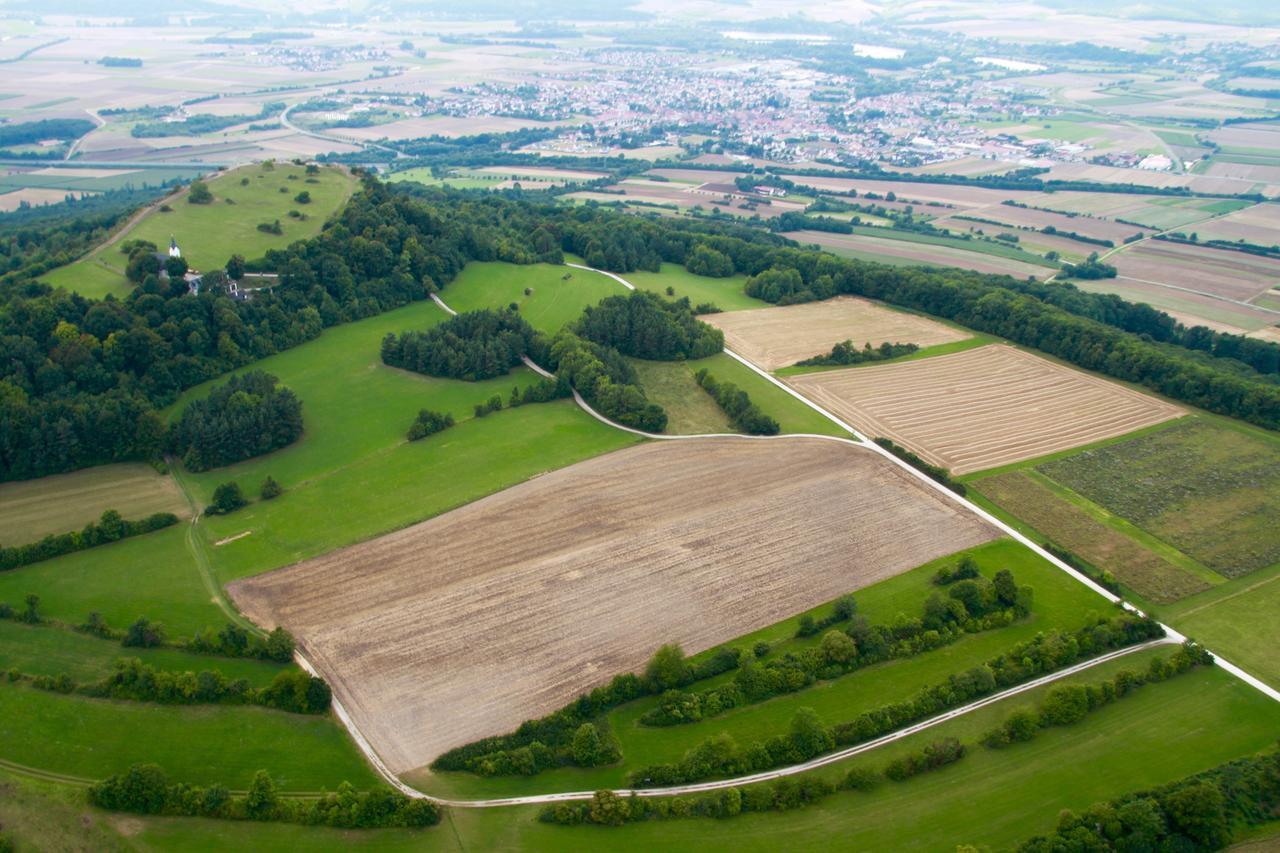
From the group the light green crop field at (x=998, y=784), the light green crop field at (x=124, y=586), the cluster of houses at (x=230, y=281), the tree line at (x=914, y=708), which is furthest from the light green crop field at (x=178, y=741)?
the cluster of houses at (x=230, y=281)

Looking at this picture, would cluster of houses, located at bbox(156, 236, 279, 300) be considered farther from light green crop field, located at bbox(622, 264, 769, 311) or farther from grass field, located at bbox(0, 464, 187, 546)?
light green crop field, located at bbox(622, 264, 769, 311)

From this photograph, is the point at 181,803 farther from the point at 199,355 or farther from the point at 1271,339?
the point at 1271,339

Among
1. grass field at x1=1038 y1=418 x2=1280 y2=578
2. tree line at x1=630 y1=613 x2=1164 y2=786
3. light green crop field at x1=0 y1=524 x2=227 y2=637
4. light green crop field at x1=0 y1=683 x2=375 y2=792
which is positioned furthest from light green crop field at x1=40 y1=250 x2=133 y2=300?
grass field at x1=1038 y1=418 x2=1280 y2=578

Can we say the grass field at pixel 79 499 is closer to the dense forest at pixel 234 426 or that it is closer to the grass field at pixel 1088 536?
the dense forest at pixel 234 426

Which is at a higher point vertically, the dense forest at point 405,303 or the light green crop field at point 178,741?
the dense forest at point 405,303

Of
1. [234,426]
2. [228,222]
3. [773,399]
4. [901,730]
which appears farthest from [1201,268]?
[228,222]
